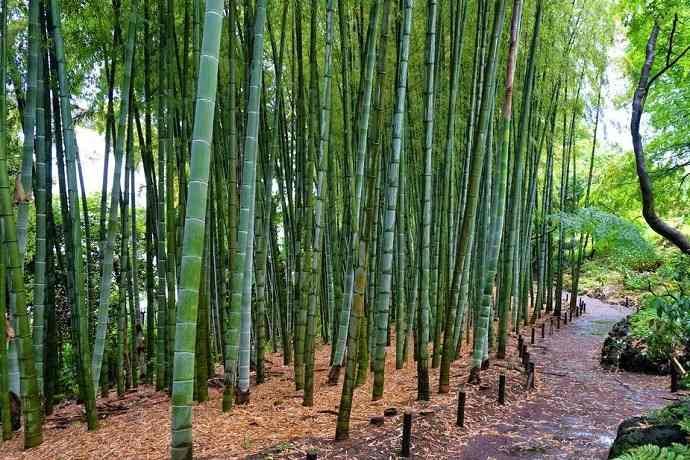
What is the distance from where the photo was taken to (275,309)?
6.77 meters

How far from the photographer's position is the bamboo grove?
8.95 feet

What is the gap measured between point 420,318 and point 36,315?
2.58 m

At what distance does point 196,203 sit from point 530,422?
264cm

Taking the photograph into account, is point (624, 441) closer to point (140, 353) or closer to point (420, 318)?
point (420, 318)

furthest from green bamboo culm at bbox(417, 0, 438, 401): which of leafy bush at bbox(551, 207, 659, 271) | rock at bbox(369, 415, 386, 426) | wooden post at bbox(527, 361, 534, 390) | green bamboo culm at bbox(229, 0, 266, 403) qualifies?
leafy bush at bbox(551, 207, 659, 271)

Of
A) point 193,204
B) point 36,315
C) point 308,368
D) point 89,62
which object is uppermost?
point 89,62

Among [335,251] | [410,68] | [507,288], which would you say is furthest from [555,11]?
[335,251]

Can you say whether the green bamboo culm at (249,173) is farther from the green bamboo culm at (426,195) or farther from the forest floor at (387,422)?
the green bamboo culm at (426,195)

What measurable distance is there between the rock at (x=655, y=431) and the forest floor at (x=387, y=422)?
362 mm

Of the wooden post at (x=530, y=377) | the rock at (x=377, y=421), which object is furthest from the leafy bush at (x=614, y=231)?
the rock at (x=377, y=421)

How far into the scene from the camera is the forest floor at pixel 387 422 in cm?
268

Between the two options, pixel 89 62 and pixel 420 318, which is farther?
pixel 89 62

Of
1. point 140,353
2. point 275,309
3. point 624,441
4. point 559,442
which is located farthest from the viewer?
point 275,309

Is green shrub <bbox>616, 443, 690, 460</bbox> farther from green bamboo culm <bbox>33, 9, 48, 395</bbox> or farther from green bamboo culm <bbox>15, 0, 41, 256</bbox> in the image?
green bamboo culm <bbox>33, 9, 48, 395</bbox>
